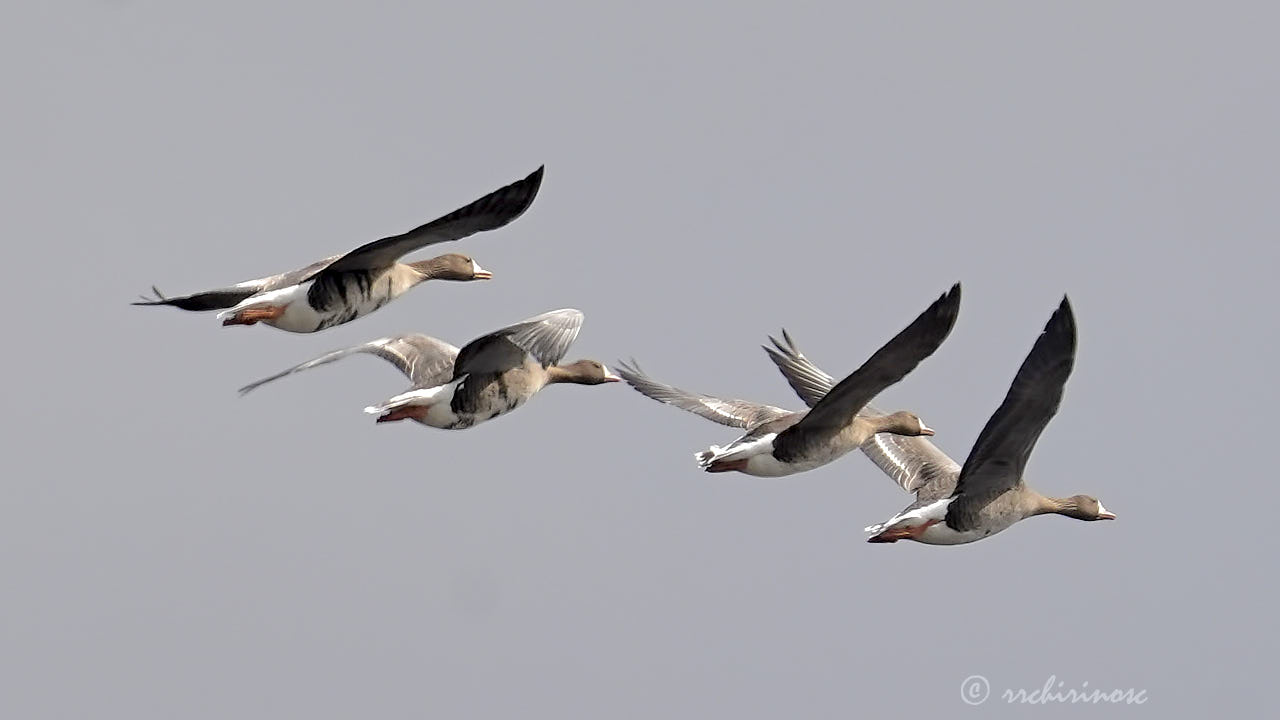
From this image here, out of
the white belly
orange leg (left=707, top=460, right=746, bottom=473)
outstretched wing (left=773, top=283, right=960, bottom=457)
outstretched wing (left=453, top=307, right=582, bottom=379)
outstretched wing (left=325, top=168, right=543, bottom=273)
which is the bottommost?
orange leg (left=707, top=460, right=746, bottom=473)

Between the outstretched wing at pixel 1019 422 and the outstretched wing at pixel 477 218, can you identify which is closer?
the outstretched wing at pixel 477 218

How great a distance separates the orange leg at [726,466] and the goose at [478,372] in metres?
2.05

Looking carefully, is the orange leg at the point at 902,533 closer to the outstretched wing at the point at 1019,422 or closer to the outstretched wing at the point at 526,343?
the outstretched wing at the point at 1019,422

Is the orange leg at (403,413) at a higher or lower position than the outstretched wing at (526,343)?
lower

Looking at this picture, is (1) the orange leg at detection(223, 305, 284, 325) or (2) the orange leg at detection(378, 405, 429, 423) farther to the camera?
(2) the orange leg at detection(378, 405, 429, 423)

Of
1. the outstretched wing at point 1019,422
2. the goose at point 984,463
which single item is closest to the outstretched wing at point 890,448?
the goose at point 984,463

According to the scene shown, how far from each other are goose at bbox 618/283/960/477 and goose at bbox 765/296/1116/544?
0.90 metres

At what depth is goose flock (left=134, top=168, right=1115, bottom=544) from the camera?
2491 centimetres

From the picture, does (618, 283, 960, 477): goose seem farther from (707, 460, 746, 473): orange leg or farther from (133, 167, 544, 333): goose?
(133, 167, 544, 333): goose

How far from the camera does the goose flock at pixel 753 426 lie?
24906 millimetres

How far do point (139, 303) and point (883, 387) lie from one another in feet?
26.5

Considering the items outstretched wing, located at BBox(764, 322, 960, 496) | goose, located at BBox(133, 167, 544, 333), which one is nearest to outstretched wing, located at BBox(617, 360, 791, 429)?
outstretched wing, located at BBox(764, 322, 960, 496)

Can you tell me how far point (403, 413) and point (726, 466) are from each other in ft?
11.8

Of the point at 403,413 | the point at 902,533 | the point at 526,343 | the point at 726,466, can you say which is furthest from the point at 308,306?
the point at 902,533
